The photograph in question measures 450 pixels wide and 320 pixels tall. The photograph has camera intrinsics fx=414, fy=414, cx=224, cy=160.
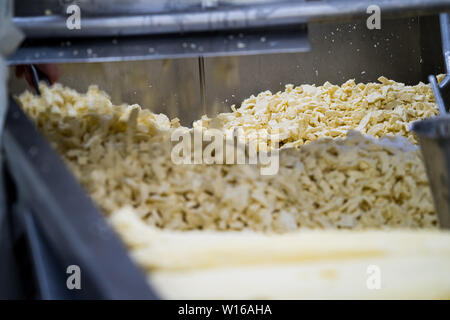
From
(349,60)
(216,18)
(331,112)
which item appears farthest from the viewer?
(349,60)

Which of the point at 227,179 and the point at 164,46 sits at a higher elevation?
the point at 164,46

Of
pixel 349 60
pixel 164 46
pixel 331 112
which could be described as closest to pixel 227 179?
pixel 164 46

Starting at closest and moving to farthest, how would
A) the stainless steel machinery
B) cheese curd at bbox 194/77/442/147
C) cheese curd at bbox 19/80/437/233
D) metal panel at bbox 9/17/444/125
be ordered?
the stainless steel machinery
cheese curd at bbox 19/80/437/233
cheese curd at bbox 194/77/442/147
metal panel at bbox 9/17/444/125

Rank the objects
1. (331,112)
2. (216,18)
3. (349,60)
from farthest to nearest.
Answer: (349,60) → (331,112) → (216,18)

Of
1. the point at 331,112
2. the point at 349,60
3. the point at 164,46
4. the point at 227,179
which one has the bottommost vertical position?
the point at 227,179

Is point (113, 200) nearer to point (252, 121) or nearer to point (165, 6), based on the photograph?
point (165, 6)

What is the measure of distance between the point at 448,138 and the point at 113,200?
0.66 metres

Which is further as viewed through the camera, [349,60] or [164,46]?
[349,60]

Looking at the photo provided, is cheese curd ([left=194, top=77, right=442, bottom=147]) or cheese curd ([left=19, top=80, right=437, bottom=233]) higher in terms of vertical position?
cheese curd ([left=194, top=77, right=442, bottom=147])

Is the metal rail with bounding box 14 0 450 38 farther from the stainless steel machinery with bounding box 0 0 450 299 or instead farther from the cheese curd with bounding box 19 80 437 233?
the cheese curd with bounding box 19 80 437 233

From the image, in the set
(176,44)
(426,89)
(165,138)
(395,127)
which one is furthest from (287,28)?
(426,89)

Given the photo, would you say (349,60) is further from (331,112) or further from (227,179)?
(227,179)

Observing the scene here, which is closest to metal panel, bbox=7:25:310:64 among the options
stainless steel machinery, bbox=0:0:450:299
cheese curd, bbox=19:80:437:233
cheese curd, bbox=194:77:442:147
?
stainless steel machinery, bbox=0:0:450:299

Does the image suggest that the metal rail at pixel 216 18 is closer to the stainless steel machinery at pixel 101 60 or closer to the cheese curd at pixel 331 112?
the stainless steel machinery at pixel 101 60
